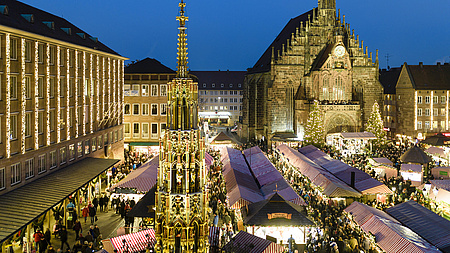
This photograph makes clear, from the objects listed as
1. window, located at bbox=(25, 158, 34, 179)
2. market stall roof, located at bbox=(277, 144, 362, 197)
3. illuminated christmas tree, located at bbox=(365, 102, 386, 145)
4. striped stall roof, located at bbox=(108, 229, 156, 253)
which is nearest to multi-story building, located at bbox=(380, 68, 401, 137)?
illuminated christmas tree, located at bbox=(365, 102, 386, 145)

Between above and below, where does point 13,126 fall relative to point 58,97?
below

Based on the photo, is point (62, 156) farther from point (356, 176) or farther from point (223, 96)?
point (223, 96)

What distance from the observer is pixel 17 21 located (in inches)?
846

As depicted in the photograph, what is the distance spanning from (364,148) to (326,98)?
9548 millimetres

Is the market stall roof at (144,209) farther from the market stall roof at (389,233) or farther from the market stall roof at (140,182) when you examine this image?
the market stall roof at (389,233)

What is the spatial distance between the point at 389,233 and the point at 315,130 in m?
31.6

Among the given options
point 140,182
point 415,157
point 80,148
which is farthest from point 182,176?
point 415,157

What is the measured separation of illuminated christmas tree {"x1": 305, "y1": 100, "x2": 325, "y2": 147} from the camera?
46.7 meters

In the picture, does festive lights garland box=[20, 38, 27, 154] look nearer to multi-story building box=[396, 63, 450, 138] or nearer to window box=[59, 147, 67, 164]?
window box=[59, 147, 67, 164]

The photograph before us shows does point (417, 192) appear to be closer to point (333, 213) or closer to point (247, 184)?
point (333, 213)

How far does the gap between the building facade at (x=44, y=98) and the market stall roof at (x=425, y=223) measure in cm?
1652

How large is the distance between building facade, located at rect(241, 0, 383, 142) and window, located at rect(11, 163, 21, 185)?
1438 inches

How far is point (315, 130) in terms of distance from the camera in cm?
4688

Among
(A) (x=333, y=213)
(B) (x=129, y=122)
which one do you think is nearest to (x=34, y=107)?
(A) (x=333, y=213)
